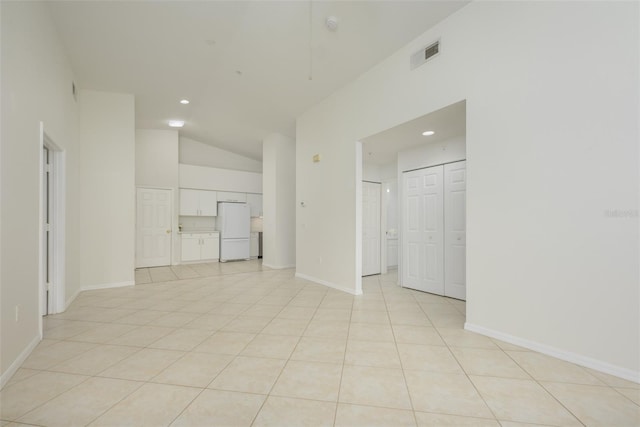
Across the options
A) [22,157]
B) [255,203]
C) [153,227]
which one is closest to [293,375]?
[22,157]

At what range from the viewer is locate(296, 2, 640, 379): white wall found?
6.56ft

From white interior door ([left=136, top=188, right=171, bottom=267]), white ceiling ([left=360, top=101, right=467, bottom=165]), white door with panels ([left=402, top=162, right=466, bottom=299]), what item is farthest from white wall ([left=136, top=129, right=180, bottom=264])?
white door with panels ([left=402, top=162, right=466, bottom=299])

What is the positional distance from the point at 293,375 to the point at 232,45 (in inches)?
150

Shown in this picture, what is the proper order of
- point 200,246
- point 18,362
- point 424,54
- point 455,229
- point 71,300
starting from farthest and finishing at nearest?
point 200,246, point 455,229, point 71,300, point 424,54, point 18,362

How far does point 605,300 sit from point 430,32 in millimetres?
3040

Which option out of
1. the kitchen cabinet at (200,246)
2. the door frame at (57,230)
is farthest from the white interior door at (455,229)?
the kitchen cabinet at (200,246)

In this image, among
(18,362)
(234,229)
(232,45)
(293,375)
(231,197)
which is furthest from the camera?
(231,197)

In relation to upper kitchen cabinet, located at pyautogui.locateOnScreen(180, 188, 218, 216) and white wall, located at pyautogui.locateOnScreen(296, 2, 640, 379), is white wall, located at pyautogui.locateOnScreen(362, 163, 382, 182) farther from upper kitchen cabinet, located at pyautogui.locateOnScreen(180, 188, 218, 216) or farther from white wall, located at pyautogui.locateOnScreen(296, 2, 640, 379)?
upper kitchen cabinet, located at pyautogui.locateOnScreen(180, 188, 218, 216)

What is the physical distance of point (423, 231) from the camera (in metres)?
4.73

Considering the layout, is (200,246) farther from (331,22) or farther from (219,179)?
(331,22)

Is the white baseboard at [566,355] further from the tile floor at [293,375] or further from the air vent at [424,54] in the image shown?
the air vent at [424,54]

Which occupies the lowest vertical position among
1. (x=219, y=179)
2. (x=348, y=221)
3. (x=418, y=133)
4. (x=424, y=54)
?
(x=348, y=221)

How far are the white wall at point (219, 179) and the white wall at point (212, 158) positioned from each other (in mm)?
471

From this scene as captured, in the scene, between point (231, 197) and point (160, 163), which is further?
point (231, 197)
